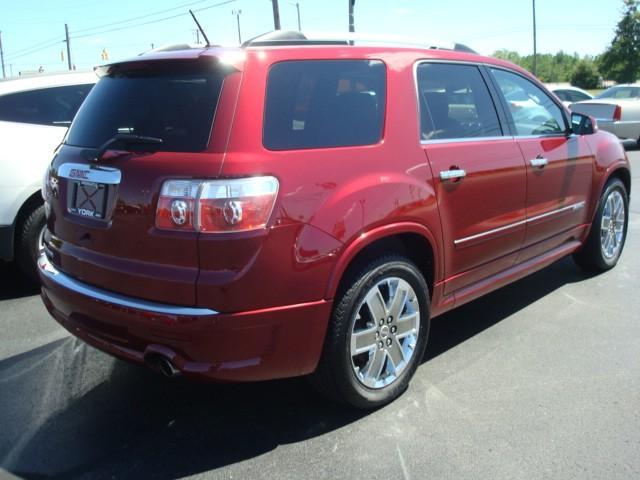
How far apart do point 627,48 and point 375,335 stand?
173 feet

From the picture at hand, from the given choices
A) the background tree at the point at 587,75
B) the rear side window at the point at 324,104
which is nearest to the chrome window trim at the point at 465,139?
the rear side window at the point at 324,104

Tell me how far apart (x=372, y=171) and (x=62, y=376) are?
2.22 meters

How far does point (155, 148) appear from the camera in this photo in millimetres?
2652

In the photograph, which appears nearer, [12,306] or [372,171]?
[372,171]

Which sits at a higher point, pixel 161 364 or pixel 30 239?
pixel 30 239

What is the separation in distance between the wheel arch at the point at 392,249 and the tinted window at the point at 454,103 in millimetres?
544

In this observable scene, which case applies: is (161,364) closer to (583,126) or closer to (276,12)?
(583,126)

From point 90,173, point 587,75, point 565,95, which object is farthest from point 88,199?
point 587,75

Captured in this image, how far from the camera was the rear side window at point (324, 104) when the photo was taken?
2.68m

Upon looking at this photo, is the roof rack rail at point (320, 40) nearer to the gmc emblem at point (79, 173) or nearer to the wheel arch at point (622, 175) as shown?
the gmc emblem at point (79, 173)

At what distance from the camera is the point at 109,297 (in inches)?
107

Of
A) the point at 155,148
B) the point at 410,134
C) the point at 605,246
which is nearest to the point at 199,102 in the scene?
the point at 155,148

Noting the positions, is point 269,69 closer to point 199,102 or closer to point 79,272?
point 199,102

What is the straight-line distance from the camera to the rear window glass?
2619 millimetres
